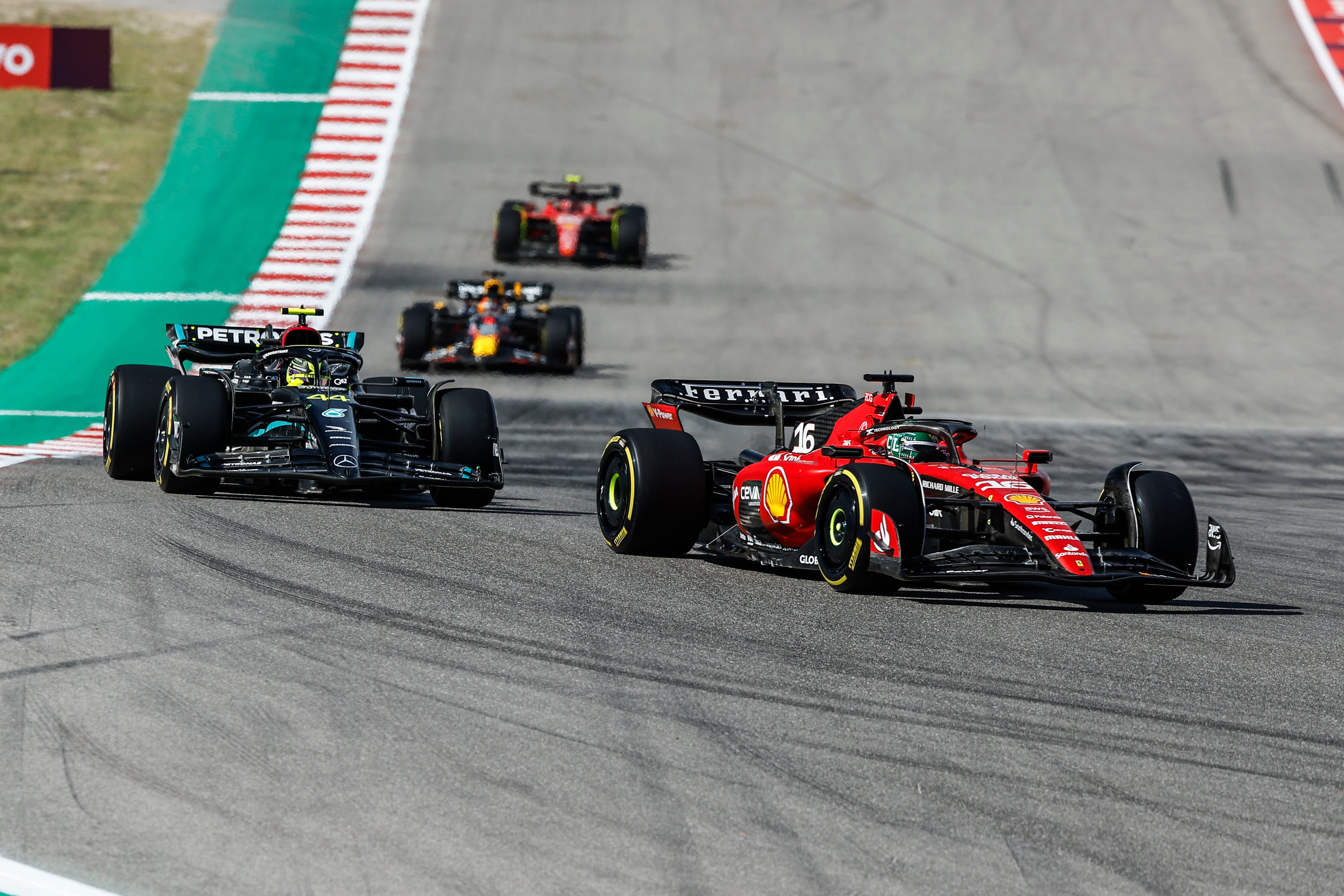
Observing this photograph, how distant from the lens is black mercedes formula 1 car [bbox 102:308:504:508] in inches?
530

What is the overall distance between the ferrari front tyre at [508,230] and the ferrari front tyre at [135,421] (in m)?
16.7

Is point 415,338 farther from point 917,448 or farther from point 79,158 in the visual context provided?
point 917,448

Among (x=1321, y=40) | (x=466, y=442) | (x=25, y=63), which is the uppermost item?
(x=1321, y=40)

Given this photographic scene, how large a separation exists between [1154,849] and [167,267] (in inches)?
1072

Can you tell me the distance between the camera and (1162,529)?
1062 centimetres

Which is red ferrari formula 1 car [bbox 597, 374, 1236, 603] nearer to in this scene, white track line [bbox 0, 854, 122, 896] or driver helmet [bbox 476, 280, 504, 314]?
white track line [bbox 0, 854, 122, 896]

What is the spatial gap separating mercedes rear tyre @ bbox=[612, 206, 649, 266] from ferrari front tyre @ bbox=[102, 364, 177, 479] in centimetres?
1715

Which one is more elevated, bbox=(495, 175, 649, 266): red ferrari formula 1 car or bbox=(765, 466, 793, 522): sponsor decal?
bbox=(495, 175, 649, 266): red ferrari formula 1 car

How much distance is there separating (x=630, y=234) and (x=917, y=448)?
67.6ft

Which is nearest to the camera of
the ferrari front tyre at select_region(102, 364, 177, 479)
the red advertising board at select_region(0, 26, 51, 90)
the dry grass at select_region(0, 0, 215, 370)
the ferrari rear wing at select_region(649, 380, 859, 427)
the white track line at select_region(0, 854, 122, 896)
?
the white track line at select_region(0, 854, 122, 896)

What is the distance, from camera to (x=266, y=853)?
5.38m

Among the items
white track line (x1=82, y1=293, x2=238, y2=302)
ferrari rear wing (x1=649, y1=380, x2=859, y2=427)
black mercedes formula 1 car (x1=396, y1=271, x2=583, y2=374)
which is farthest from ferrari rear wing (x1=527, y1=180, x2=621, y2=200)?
ferrari rear wing (x1=649, y1=380, x2=859, y2=427)

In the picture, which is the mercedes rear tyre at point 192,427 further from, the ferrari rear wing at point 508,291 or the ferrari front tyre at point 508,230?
the ferrari front tyre at point 508,230

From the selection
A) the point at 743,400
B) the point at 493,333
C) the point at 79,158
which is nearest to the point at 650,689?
the point at 743,400
